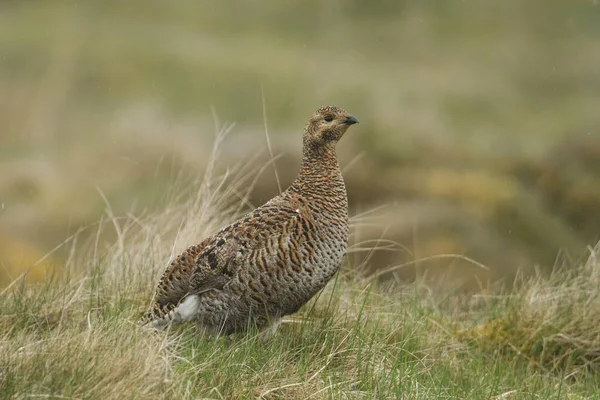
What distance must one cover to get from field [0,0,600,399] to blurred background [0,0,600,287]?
59 mm

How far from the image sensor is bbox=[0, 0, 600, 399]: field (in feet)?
17.2

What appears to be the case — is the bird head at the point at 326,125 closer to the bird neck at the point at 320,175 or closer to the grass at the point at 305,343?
the bird neck at the point at 320,175

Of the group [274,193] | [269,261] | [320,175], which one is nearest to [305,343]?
[269,261]

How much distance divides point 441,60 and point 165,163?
3330cm

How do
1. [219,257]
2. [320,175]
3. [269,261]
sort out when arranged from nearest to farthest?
[269,261]
[219,257]
[320,175]

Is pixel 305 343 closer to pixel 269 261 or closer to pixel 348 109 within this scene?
pixel 269 261

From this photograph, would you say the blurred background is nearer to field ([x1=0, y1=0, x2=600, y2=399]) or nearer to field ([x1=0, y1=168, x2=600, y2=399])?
field ([x1=0, y1=0, x2=600, y2=399])

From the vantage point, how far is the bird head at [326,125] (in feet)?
20.0

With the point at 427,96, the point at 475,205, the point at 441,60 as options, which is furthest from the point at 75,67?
the point at 475,205

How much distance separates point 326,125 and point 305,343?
1.30 metres

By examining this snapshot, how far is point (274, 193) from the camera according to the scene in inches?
447

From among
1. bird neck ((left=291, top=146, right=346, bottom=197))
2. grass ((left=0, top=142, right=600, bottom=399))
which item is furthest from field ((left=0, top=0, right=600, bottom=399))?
bird neck ((left=291, top=146, right=346, bottom=197))

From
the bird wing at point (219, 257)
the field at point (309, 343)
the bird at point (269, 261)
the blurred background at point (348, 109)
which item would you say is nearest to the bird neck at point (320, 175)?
the bird at point (269, 261)

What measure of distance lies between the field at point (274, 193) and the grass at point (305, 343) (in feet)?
0.06
